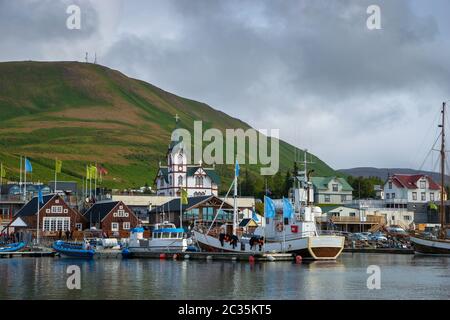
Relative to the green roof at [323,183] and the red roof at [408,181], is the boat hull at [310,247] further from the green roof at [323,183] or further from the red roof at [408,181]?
the green roof at [323,183]

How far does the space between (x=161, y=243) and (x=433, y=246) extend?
111 feet

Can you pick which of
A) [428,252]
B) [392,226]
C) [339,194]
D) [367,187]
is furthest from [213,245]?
[367,187]

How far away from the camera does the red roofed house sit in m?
154

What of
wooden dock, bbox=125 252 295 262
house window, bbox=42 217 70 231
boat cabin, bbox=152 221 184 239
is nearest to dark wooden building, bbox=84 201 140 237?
house window, bbox=42 217 70 231

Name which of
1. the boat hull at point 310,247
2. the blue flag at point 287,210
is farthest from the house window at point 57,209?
the blue flag at point 287,210

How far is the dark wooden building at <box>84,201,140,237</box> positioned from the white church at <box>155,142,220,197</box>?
32128 mm

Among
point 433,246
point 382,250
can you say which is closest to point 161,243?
point 382,250

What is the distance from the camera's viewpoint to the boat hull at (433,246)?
305 ft

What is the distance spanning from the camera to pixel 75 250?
87.0m

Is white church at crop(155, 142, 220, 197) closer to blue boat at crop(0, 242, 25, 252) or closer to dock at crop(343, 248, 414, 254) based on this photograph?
dock at crop(343, 248, 414, 254)

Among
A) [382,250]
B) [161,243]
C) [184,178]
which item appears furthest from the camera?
[184,178]

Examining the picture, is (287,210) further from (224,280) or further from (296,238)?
(224,280)

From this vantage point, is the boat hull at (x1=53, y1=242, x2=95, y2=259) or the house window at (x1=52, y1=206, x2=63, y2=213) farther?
the house window at (x1=52, y1=206, x2=63, y2=213)
